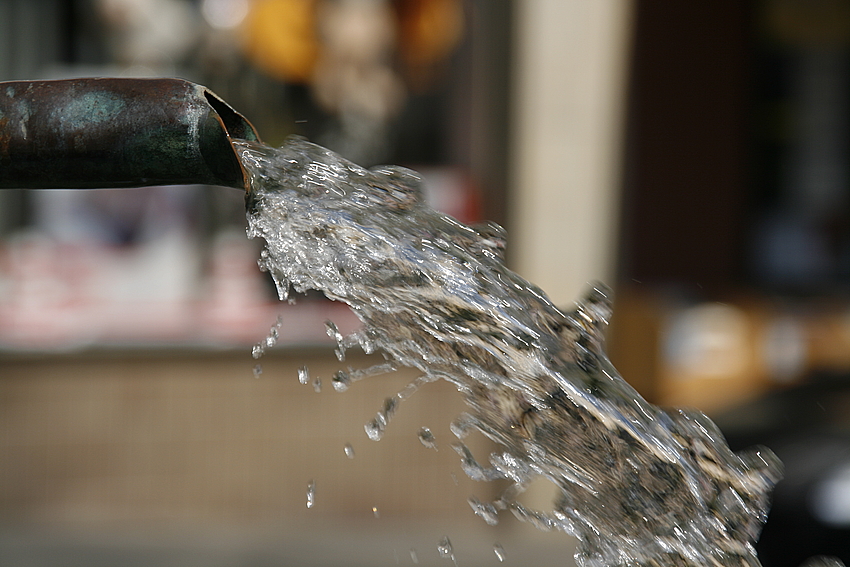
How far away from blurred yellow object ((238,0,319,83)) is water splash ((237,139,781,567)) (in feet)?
15.7

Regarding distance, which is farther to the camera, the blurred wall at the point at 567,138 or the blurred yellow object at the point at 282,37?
the blurred yellow object at the point at 282,37

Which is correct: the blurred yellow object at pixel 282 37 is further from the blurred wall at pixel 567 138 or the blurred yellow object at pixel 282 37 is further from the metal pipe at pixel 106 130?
the metal pipe at pixel 106 130

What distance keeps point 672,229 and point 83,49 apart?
4598 mm

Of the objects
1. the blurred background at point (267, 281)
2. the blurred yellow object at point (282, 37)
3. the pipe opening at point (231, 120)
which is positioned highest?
the pipe opening at point (231, 120)

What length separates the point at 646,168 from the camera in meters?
7.73

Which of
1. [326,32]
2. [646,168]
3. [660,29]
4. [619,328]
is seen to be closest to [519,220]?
[619,328]

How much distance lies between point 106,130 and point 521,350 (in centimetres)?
68

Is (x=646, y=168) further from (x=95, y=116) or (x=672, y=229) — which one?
(x=95, y=116)

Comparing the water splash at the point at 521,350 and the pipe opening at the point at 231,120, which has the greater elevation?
the pipe opening at the point at 231,120

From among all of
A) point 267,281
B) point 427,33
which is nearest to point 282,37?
point 427,33

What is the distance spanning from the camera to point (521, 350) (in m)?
1.49

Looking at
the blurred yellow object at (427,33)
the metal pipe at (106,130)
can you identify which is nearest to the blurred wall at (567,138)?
the blurred yellow object at (427,33)

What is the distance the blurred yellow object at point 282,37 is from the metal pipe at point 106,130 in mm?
5022

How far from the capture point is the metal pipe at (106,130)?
1252mm
